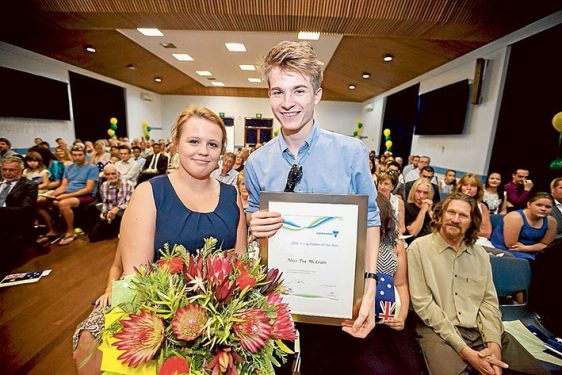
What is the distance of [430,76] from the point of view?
855 centimetres

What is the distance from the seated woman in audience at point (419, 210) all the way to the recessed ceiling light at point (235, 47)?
22.8 ft

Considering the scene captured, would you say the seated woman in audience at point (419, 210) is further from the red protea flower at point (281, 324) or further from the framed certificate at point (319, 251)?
the red protea flower at point (281, 324)

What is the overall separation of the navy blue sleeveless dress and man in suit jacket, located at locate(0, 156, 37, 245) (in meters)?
3.99

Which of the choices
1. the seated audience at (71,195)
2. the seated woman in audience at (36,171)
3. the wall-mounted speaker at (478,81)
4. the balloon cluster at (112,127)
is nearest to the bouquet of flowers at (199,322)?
the seated audience at (71,195)

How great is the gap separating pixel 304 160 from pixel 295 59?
1.28ft

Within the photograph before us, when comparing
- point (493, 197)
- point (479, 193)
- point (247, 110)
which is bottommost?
point (493, 197)

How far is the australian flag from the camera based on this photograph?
1.77 m

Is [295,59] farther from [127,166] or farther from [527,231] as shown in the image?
[127,166]

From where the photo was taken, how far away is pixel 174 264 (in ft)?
2.57

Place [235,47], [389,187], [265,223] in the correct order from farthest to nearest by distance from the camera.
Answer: [235,47] < [389,187] < [265,223]

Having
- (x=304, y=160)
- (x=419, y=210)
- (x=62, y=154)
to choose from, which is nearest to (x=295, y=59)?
(x=304, y=160)

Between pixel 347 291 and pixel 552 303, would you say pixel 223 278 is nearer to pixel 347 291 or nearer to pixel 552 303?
pixel 347 291

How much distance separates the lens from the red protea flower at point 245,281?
76 centimetres

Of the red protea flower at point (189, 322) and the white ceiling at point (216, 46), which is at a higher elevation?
the white ceiling at point (216, 46)
